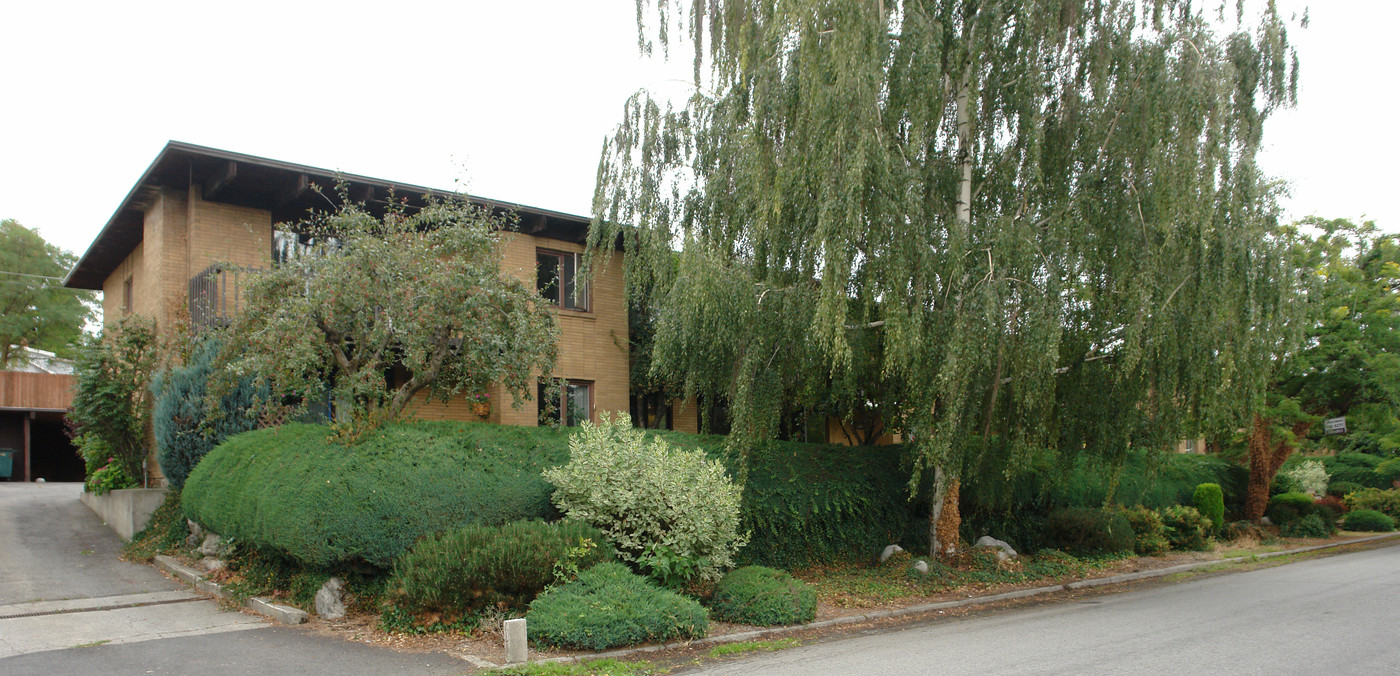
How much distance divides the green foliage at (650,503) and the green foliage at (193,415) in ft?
18.3

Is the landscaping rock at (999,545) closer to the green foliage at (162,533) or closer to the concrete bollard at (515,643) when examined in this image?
the concrete bollard at (515,643)

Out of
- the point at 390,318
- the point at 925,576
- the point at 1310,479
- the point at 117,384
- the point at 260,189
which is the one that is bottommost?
the point at 1310,479

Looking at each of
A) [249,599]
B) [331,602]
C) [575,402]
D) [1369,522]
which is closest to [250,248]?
[575,402]

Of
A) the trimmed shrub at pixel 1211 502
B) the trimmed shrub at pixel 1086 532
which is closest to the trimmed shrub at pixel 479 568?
the trimmed shrub at pixel 1086 532

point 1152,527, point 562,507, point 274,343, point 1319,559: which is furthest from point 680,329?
point 1319,559

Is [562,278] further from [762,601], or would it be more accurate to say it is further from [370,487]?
[762,601]

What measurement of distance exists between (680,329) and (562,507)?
3.53m

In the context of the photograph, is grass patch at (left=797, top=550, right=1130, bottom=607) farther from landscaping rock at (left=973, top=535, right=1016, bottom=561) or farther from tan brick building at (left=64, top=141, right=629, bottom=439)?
tan brick building at (left=64, top=141, right=629, bottom=439)

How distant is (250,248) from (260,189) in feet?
3.66

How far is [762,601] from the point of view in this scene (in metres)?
9.48

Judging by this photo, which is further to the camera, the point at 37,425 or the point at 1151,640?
the point at 37,425

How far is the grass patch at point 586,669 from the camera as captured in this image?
7188mm

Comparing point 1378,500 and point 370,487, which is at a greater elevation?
point 370,487

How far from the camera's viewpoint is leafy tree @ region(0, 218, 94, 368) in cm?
3469
